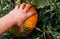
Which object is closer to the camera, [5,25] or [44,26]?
[5,25]

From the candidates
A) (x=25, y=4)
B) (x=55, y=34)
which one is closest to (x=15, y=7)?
(x=25, y=4)

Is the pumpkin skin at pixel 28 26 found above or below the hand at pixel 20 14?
below

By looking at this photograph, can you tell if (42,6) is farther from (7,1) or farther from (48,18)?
(7,1)

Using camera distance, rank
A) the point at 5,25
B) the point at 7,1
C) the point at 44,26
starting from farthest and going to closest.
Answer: the point at 7,1
the point at 44,26
the point at 5,25

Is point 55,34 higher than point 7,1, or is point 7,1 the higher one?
point 7,1
